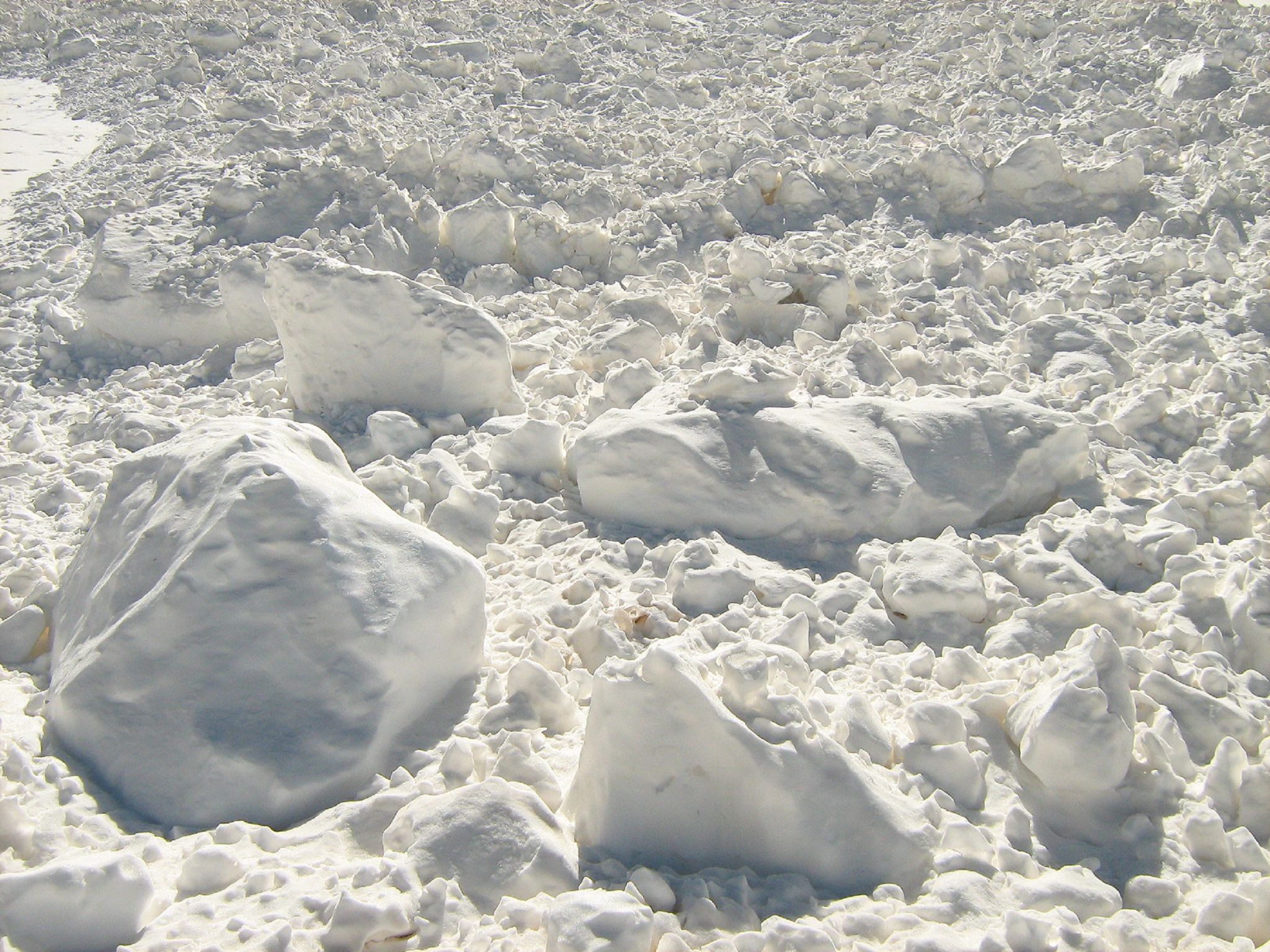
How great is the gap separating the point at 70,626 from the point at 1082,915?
1593mm

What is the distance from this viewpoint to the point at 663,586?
199cm

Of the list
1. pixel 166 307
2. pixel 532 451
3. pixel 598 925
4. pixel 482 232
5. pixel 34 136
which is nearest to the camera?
pixel 598 925

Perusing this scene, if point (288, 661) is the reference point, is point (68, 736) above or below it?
below

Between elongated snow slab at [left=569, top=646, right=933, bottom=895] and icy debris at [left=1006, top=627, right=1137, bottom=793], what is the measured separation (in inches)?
9.3

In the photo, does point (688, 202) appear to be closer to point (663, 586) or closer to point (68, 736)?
point (663, 586)

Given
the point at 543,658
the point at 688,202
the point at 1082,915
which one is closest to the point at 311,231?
the point at 688,202

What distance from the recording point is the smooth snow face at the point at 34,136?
15.4 ft

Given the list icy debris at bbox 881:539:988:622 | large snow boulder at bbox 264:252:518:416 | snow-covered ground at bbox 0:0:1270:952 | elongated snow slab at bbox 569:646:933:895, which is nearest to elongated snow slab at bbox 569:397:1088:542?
snow-covered ground at bbox 0:0:1270:952

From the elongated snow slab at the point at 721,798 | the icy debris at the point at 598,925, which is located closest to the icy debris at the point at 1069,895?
the elongated snow slab at the point at 721,798

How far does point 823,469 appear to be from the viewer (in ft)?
7.27

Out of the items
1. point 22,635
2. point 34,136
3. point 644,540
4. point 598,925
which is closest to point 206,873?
point 598,925

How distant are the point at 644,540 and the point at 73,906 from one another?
121cm

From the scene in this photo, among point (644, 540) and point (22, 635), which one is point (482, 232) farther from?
point (22, 635)

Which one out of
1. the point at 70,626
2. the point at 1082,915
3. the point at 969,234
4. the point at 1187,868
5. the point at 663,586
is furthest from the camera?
the point at 969,234
